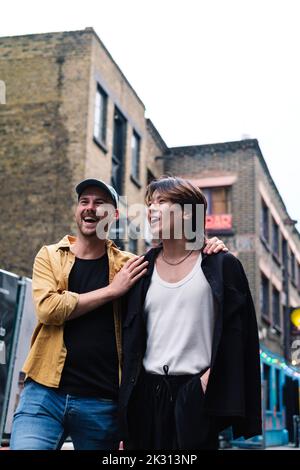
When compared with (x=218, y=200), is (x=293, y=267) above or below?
below

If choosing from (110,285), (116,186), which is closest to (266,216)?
(116,186)

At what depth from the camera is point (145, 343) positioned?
9.45 feet

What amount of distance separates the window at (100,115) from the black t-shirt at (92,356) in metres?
13.9

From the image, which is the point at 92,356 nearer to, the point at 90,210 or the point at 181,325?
the point at 181,325

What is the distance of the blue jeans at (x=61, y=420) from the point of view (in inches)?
116

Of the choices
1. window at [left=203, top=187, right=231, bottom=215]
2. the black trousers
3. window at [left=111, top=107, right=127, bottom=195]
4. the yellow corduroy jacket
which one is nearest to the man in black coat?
the black trousers

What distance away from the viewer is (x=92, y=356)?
10.1 ft

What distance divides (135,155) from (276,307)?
1130 cm

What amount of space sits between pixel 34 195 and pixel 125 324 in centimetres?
1369

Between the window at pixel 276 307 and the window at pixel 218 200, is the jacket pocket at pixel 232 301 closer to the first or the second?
the window at pixel 218 200

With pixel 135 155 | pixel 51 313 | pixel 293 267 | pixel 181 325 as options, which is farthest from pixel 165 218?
pixel 293 267

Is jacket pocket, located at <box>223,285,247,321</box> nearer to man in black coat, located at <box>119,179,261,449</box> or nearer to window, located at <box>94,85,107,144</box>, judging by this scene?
man in black coat, located at <box>119,179,261,449</box>

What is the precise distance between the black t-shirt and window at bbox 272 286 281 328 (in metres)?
24.8
